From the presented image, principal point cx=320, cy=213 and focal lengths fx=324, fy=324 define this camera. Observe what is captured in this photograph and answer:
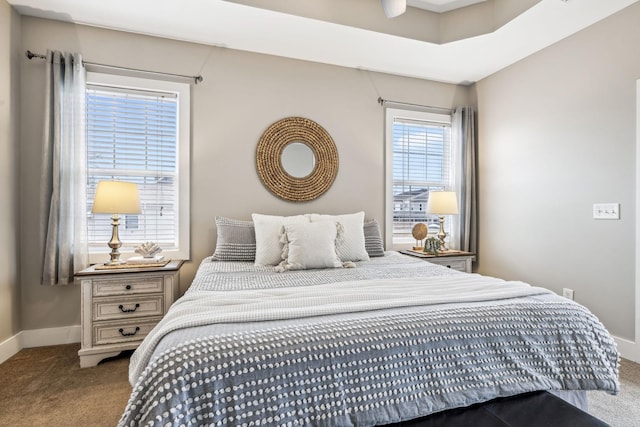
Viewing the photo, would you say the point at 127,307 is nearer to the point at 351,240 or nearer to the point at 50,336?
the point at 50,336

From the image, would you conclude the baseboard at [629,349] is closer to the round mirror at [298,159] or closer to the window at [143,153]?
the round mirror at [298,159]

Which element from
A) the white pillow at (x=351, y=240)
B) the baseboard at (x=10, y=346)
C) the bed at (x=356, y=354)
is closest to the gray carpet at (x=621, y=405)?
the bed at (x=356, y=354)

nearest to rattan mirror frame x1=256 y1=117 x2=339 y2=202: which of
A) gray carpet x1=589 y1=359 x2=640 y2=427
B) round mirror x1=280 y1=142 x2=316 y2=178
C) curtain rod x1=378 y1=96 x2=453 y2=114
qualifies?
round mirror x1=280 y1=142 x2=316 y2=178

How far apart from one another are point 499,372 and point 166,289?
7.18 feet

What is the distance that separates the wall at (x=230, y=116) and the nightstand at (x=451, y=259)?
0.67 m

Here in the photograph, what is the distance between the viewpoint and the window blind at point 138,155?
2.76 m

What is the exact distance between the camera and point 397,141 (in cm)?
365

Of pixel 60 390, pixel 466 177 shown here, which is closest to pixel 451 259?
pixel 466 177

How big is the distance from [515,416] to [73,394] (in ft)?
7.72

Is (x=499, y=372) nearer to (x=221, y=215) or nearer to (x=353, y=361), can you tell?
(x=353, y=361)

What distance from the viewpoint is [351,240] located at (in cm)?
262

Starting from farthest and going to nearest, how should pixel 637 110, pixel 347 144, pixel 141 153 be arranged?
pixel 347 144 < pixel 141 153 < pixel 637 110

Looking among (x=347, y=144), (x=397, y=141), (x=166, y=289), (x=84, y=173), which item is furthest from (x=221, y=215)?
(x=397, y=141)

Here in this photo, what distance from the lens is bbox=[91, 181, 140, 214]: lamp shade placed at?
2.34 metres
